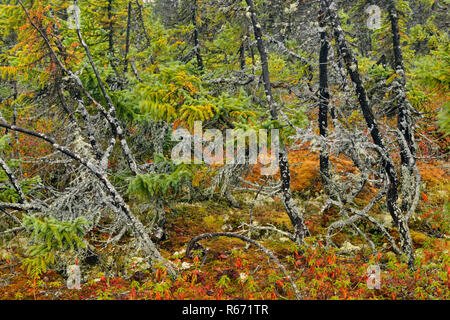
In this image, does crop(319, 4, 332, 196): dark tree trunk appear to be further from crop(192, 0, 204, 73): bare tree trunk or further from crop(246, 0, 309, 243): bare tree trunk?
crop(192, 0, 204, 73): bare tree trunk

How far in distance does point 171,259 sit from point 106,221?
11.7 feet

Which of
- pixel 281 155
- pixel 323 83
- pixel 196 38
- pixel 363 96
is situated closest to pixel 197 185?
pixel 281 155

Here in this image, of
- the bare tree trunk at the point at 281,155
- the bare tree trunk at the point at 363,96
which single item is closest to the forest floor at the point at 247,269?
the bare tree trunk at the point at 281,155

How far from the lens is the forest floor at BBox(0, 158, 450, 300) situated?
5.98m

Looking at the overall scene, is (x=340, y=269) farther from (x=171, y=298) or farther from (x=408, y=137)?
(x=408, y=137)

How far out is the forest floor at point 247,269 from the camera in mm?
5977

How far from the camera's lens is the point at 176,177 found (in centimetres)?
689

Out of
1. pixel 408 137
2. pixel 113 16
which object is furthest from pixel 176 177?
pixel 408 137

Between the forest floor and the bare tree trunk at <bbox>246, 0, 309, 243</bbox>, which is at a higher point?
the bare tree trunk at <bbox>246, 0, 309, 243</bbox>

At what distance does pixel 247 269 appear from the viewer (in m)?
6.80

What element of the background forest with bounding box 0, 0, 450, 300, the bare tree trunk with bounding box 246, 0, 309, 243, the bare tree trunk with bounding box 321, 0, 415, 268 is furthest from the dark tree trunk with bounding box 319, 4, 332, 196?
the bare tree trunk with bounding box 246, 0, 309, 243

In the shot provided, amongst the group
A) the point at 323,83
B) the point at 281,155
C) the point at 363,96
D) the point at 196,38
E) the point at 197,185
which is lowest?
the point at 197,185

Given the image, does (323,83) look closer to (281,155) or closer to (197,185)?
(281,155)

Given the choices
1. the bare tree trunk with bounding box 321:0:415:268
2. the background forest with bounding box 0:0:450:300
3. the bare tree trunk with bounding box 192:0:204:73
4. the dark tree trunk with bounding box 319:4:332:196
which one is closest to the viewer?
the background forest with bounding box 0:0:450:300
